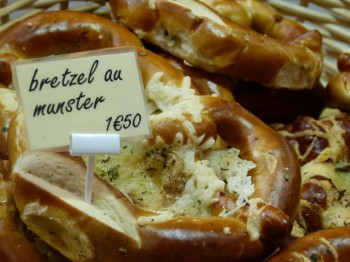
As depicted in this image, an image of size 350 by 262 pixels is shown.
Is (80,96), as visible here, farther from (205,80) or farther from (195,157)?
(205,80)

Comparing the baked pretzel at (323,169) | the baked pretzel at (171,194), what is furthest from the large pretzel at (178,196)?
the baked pretzel at (323,169)

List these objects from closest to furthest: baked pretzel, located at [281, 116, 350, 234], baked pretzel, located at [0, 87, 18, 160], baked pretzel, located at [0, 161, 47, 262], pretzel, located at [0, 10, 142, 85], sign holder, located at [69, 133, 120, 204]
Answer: sign holder, located at [69, 133, 120, 204], baked pretzel, located at [0, 161, 47, 262], baked pretzel, located at [0, 87, 18, 160], baked pretzel, located at [281, 116, 350, 234], pretzel, located at [0, 10, 142, 85]

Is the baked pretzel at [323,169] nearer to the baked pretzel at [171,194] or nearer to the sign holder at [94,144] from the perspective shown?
the baked pretzel at [171,194]

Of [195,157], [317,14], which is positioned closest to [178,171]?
[195,157]

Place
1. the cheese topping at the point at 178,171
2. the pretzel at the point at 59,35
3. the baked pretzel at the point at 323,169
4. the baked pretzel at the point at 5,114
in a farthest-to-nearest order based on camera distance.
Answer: the pretzel at the point at 59,35
the baked pretzel at the point at 323,169
the baked pretzel at the point at 5,114
the cheese topping at the point at 178,171

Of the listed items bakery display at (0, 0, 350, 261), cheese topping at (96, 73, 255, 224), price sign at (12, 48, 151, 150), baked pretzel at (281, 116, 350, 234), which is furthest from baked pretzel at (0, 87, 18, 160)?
baked pretzel at (281, 116, 350, 234)

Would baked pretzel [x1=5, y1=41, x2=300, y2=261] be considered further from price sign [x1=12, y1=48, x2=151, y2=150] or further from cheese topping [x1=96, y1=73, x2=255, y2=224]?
price sign [x1=12, y1=48, x2=151, y2=150]
